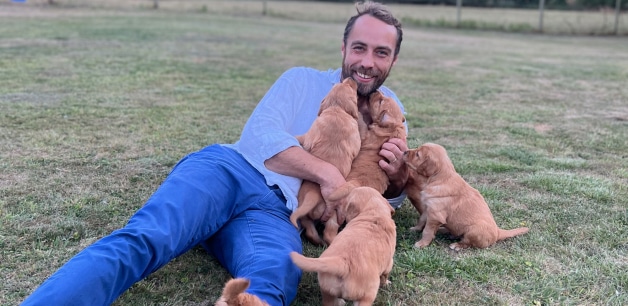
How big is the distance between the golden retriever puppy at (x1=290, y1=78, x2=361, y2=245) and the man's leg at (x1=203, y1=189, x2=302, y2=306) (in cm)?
15

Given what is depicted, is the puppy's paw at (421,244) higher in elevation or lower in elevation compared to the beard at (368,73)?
lower

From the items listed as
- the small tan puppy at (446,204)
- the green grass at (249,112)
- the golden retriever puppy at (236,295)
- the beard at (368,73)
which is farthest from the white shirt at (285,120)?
the golden retriever puppy at (236,295)

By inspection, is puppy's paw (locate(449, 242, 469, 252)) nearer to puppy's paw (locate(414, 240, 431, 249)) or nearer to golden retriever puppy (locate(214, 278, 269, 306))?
puppy's paw (locate(414, 240, 431, 249))

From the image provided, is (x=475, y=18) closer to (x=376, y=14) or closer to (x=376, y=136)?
(x=376, y=14)

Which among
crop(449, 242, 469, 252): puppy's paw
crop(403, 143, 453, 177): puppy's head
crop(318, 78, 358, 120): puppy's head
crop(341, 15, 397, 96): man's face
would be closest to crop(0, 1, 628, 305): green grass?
crop(449, 242, 469, 252): puppy's paw

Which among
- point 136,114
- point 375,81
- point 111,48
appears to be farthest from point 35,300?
point 111,48

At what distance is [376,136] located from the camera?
370cm

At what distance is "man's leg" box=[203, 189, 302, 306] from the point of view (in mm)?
2527

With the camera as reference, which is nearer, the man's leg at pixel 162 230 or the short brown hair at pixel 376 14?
the man's leg at pixel 162 230

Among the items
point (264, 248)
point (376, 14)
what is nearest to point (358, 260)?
point (264, 248)

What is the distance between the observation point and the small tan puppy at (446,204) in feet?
11.0

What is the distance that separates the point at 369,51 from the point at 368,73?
0.15 meters

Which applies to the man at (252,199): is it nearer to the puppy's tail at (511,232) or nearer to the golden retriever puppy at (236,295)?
the golden retriever puppy at (236,295)

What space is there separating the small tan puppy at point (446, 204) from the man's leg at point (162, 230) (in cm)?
111
